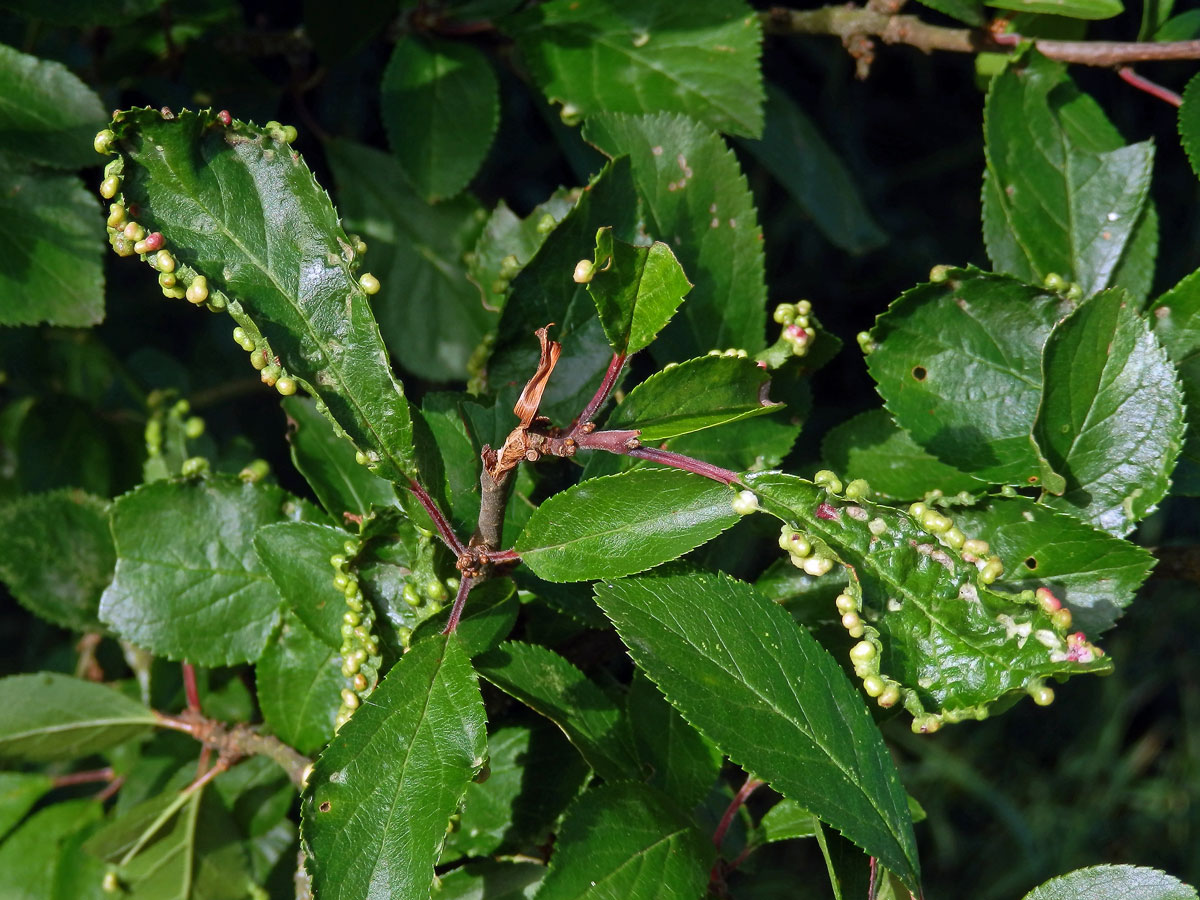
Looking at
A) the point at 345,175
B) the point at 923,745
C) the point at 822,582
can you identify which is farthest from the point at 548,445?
the point at 923,745

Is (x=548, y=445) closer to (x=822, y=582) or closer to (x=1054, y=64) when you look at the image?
(x=822, y=582)

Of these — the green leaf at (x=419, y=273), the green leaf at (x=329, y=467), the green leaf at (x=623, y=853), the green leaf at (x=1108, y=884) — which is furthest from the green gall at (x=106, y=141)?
the green leaf at (x=1108, y=884)

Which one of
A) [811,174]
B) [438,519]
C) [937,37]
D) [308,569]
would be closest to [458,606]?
[438,519]

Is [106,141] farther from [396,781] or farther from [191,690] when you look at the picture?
[191,690]

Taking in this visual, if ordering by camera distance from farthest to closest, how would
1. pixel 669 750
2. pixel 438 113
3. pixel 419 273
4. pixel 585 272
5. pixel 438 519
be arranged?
pixel 419 273, pixel 438 113, pixel 669 750, pixel 438 519, pixel 585 272

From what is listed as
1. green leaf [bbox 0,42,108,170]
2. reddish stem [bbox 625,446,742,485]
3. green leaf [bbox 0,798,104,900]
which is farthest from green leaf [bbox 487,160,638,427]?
green leaf [bbox 0,798,104,900]

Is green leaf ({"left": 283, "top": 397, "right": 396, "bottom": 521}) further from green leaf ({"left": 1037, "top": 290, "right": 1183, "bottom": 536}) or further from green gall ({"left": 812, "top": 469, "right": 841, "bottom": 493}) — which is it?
green leaf ({"left": 1037, "top": 290, "right": 1183, "bottom": 536})

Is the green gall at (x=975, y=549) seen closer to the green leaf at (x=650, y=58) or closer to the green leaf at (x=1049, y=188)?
the green leaf at (x=1049, y=188)
